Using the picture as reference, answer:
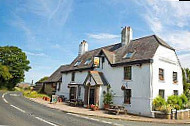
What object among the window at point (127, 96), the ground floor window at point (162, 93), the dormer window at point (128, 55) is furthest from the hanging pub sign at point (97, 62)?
the ground floor window at point (162, 93)

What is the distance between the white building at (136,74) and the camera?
17531mm

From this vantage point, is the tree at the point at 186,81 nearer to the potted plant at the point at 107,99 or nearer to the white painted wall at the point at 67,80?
the potted plant at the point at 107,99

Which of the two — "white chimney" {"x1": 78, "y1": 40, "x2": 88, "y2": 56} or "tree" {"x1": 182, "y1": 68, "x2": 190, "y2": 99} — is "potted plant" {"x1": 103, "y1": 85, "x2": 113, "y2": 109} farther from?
"white chimney" {"x1": 78, "y1": 40, "x2": 88, "y2": 56}

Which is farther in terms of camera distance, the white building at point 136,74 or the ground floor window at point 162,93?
the ground floor window at point 162,93

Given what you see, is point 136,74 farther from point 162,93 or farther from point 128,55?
point 162,93

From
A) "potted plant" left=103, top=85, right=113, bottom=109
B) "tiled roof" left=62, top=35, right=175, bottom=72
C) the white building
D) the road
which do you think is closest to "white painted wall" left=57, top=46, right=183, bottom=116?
the white building

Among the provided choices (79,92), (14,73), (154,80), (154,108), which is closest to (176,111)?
(154,108)

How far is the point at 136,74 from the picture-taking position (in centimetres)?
1862

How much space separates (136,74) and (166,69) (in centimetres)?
382

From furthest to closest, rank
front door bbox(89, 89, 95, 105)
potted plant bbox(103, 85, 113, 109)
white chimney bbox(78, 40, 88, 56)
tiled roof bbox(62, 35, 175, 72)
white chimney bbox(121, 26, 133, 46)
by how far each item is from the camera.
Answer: white chimney bbox(78, 40, 88, 56) < white chimney bbox(121, 26, 133, 46) < front door bbox(89, 89, 95, 105) < potted plant bbox(103, 85, 113, 109) < tiled roof bbox(62, 35, 175, 72)

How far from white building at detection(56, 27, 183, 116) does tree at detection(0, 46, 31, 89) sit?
1358 inches

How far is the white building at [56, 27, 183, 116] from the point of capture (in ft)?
57.5

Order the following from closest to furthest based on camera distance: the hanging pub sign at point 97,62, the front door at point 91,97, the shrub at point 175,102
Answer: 1. the shrub at point 175,102
2. the front door at point 91,97
3. the hanging pub sign at point 97,62

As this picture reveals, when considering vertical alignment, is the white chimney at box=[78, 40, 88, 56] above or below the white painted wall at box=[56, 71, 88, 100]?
above
